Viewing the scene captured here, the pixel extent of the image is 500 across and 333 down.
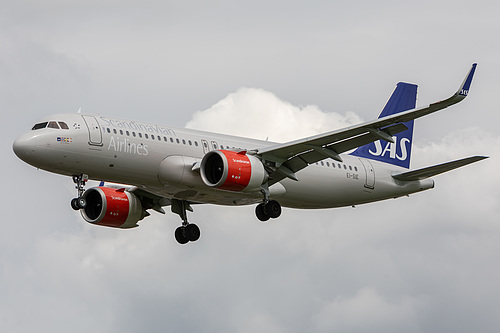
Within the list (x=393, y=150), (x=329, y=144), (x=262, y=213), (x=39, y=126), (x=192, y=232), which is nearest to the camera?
(x=39, y=126)

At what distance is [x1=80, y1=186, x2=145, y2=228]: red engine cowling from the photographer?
48.0 metres

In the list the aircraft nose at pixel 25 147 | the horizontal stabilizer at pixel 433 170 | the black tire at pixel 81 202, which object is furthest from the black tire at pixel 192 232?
the aircraft nose at pixel 25 147

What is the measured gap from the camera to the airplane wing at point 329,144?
39844mm

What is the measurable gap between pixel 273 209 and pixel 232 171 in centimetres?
393

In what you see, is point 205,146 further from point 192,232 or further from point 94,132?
point 192,232

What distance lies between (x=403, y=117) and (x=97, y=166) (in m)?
13.1

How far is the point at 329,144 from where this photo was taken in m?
43.6

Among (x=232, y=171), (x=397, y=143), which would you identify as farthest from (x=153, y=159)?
(x=397, y=143)

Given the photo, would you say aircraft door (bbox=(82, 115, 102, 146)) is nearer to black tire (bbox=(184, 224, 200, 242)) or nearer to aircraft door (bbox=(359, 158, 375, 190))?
black tire (bbox=(184, 224, 200, 242))

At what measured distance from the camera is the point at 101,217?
47969 millimetres

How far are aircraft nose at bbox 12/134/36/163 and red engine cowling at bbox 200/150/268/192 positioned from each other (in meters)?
→ 7.35

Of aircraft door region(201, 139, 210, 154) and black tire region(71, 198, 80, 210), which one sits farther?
aircraft door region(201, 139, 210, 154)

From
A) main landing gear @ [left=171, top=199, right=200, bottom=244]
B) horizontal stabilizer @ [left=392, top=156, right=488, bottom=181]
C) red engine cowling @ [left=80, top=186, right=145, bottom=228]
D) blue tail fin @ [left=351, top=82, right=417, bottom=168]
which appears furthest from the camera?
blue tail fin @ [left=351, top=82, right=417, bottom=168]

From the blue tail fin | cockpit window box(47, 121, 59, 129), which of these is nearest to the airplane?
cockpit window box(47, 121, 59, 129)
